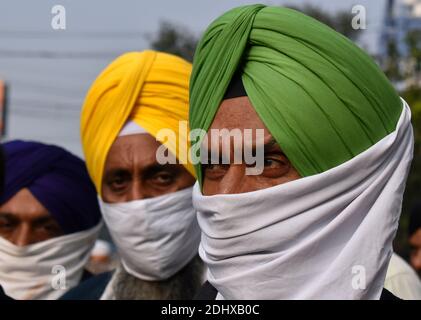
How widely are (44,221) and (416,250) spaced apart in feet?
8.92

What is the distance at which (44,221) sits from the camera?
614cm

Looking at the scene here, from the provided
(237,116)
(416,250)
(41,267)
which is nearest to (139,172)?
(41,267)

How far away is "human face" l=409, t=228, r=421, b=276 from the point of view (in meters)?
7.43

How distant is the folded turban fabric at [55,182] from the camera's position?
6198 mm

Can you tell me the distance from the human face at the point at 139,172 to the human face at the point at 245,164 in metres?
1.82

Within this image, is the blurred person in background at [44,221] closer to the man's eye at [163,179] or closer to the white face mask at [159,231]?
the white face mask at [159,231]

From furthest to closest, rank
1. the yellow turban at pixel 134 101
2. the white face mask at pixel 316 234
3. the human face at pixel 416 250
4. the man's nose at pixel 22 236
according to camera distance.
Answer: the human face at pixel 416 250, the man's nose at pixel 22 236, the yellow turban at pixel 134 101, the white face mask at pixel 316 234

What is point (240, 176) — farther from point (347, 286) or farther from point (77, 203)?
point (77, 203)

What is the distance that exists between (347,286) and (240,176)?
0.47 meters

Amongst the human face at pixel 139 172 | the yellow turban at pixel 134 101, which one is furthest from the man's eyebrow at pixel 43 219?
the human face at pixel 139 172

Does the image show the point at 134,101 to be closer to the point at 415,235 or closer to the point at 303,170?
the point at 303,170

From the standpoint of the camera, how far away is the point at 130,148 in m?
5.38

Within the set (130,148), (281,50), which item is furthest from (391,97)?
(130,148)
